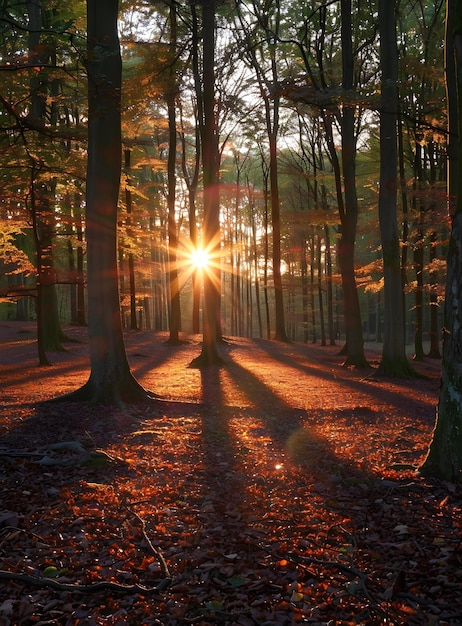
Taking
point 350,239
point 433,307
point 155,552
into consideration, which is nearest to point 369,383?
point 350,239

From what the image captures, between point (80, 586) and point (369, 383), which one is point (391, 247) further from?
point (80, 586)

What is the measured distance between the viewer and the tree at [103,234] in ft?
27.5

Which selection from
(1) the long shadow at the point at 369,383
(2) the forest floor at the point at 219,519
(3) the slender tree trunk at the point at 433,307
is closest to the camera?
(2) the forest floor at the point at 219,519

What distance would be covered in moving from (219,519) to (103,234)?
585 centimetres

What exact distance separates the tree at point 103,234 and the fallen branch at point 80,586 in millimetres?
5400

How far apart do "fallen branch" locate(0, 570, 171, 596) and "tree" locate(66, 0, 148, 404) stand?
5400 millimetres

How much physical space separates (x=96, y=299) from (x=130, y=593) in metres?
6.15

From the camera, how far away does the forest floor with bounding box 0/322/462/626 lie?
285 centimetres

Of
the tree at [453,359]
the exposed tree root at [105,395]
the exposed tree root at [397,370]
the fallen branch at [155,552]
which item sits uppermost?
the tree at [453,359]

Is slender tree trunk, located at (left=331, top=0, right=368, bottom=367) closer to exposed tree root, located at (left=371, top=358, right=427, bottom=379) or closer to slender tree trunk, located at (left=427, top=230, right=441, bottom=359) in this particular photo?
exposed tree root, located at (left=371, top=358, right=427, bottom=379)

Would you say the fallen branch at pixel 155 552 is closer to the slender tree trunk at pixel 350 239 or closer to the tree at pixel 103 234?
the tree at pixel 103 234

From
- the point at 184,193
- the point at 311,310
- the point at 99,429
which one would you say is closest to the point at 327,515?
the point at 99,429

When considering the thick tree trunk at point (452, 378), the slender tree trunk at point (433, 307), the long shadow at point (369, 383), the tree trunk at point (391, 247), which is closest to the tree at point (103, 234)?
the thick tree trunk at point (452, 378)

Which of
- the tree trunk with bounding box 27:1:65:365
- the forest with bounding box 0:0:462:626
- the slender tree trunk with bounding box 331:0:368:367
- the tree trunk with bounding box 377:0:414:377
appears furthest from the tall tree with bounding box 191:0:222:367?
the tree trunk with bounding box 377:0:414:377
